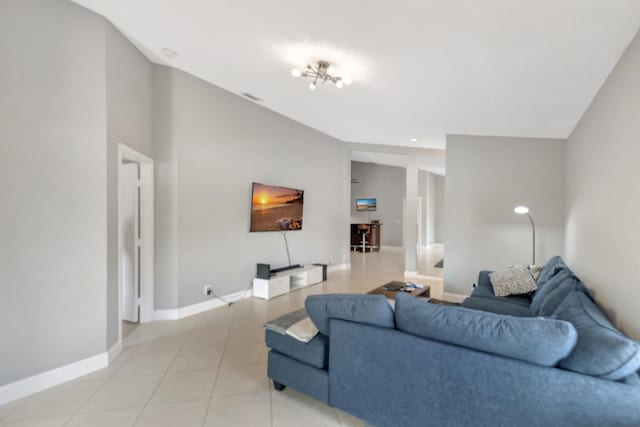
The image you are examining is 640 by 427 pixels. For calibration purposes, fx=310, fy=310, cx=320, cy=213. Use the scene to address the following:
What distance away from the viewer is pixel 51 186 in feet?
8.45

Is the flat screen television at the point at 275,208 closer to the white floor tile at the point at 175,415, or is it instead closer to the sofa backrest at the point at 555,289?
the white floor tile at the point at 175,415

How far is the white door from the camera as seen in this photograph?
3922mm

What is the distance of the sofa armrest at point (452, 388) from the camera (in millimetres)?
1396

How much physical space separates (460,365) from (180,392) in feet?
6.89

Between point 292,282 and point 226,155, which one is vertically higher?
point 226,155

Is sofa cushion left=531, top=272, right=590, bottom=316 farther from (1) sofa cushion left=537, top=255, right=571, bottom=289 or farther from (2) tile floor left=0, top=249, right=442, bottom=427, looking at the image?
(2) tile floor left=0, top=249, right=442, bottom=427

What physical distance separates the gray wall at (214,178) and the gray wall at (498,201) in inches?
114

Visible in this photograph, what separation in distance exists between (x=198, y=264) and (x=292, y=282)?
1962 mm

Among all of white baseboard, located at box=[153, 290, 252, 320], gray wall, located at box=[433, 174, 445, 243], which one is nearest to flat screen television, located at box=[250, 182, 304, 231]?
white baseboard, located at box=[153, 290, 252, 320]

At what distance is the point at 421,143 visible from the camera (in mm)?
6547

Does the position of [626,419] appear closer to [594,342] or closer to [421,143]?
[594,342]

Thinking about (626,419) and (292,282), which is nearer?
(626,419)

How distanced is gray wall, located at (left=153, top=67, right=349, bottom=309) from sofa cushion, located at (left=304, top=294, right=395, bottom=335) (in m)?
2.67

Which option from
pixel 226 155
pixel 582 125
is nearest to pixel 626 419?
pixel 582 125
